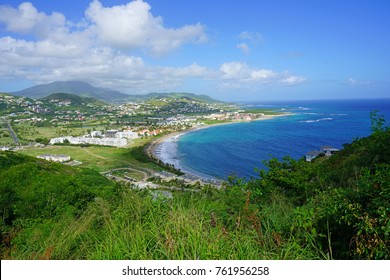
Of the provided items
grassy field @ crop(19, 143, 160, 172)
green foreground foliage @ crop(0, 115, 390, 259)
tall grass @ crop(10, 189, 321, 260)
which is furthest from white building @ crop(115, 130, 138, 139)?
tall grass @ crop(10, 189, 321, 260)

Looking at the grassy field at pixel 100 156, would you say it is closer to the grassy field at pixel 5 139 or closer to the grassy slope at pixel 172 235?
the grassy field at pixel 5 139

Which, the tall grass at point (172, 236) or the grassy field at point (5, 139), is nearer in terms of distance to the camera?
the tall grass at point (172, 236)

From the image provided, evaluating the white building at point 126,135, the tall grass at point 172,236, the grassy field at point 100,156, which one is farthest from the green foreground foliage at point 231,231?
the white building at point 126,135


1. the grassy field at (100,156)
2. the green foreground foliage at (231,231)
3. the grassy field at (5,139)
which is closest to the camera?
the green foreground foliage at (231,231)

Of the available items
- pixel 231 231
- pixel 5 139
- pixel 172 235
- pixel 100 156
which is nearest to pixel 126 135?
pixel 100 156

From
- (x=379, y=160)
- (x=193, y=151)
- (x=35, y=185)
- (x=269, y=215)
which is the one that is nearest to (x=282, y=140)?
(x=193, y=151)

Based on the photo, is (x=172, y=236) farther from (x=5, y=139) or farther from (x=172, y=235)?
(x=5, y=139)

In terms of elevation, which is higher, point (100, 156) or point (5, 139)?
point (5, 139)

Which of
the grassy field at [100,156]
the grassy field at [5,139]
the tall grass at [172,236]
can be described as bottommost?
the grassy field at [100,156]

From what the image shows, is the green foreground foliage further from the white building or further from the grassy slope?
the white building

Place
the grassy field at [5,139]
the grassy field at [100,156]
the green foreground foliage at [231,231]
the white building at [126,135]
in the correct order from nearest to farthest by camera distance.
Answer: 1. the green foreground foliage at [231,231]
2. the grassy field at [100,156]
3. the grassy field at [5,139]
4. the white building at [126,135]

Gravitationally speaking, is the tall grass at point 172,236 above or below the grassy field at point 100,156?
above

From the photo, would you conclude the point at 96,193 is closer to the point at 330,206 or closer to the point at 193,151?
the point at 330,206
